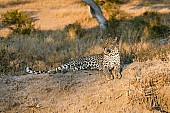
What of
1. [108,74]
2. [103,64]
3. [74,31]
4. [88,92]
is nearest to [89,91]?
[88,92]

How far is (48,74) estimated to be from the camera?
8180 millimetres

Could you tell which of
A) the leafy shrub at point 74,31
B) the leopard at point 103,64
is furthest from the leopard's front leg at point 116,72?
the leafy shrub at point 74,31

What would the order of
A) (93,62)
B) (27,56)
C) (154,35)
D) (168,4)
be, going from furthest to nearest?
(168,4) → (154,35) → (27,56) → (93,62)

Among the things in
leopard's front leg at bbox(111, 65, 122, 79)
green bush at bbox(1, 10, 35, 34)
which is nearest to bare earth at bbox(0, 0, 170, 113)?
leopard's front leg at bbox(111, 65, 122, 79)

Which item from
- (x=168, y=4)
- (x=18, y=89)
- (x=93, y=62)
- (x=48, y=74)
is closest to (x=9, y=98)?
(x=18, y=89)

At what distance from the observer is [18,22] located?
18125 mm

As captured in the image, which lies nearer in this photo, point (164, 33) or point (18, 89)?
point (18, 89)

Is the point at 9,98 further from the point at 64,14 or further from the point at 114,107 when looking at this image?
the point at 64,14

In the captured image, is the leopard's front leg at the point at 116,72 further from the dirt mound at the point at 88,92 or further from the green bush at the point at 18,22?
the green bush at the point at 18,22

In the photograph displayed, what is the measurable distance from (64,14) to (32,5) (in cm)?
451

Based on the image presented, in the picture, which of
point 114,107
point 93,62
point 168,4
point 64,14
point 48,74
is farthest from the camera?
point 168,4

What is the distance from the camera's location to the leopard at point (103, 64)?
7.98m

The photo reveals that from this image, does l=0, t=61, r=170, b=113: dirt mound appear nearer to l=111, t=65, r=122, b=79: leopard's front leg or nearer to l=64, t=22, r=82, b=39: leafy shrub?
l=111, t=65, r=122, b=79: leopard's front leg

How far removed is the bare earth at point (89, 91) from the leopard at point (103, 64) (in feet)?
0.61
